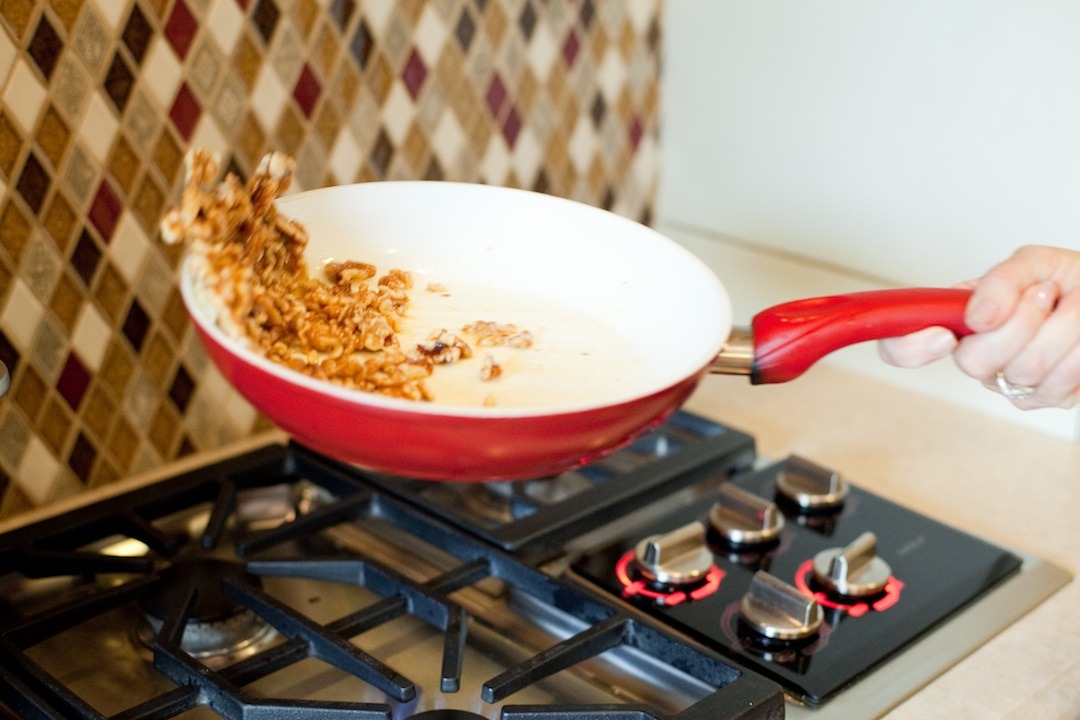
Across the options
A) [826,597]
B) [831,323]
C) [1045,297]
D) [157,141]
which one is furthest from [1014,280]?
[157,141]

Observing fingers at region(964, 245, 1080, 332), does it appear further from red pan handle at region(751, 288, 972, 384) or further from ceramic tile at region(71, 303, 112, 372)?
ceramic tile at region(71, 303, 112, 372)

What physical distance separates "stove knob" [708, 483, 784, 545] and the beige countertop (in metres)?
0.16

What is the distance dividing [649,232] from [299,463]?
34 centimetres

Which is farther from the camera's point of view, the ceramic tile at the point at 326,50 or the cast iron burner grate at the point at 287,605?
the ceramic tile at the point at 326,50

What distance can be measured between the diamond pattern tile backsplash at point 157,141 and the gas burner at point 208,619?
0.59 ft

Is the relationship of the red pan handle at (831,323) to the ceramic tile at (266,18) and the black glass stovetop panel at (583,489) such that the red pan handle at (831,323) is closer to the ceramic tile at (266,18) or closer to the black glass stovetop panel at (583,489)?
the black glass stovetop panel at (583,489)

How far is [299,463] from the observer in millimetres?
966

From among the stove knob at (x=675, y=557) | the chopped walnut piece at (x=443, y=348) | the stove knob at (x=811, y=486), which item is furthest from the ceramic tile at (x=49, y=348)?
the stove knob at (x=811, y=486)

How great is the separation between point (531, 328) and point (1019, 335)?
0.96ft

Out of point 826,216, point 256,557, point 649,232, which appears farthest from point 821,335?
point 826,216

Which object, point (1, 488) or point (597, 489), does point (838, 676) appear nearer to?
point (597, 489)

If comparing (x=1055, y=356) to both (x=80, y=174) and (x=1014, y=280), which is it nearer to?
(x=1014, y=280)

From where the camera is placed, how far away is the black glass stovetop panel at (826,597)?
0.77 meters

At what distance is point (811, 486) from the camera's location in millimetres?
967
